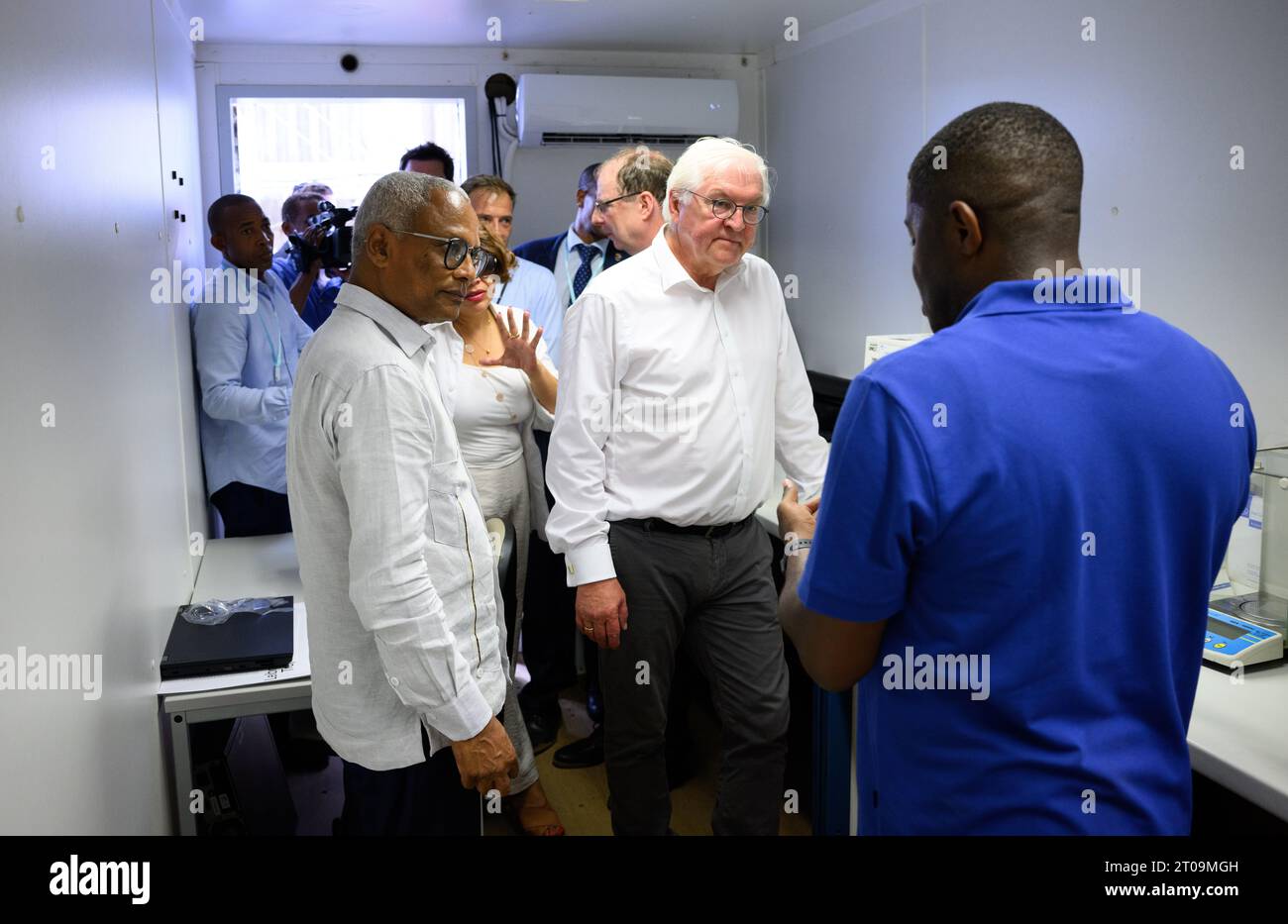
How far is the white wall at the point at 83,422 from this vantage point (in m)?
1.09

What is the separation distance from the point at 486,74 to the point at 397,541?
3.42 metres

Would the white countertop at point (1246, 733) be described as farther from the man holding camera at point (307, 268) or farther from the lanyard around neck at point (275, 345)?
the man holding camera at point (307, 268)

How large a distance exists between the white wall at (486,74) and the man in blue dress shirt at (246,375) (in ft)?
3.82

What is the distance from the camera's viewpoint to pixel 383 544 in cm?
144

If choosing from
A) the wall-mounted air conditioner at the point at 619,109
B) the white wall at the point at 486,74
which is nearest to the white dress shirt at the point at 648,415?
the wall-mounted air conditioner at the point at 619,109

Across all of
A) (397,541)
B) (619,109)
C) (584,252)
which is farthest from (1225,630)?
(619,109)

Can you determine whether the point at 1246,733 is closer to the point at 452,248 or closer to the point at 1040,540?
the point at 1040,540

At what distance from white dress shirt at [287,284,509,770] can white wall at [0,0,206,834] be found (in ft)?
0.95

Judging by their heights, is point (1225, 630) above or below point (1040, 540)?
below

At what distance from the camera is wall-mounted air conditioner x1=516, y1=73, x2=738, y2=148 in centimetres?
418

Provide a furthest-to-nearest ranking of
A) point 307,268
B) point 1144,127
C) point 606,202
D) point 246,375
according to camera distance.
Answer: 1. point 307,268
2. point 246,375
3. point 606,202
4. point 1144,127

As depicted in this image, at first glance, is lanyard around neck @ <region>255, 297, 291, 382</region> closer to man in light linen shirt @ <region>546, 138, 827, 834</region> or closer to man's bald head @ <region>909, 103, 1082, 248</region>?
man in light linen shirt @ <region>546, 138, 827, 834</region>

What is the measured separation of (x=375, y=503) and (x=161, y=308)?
1.28m
